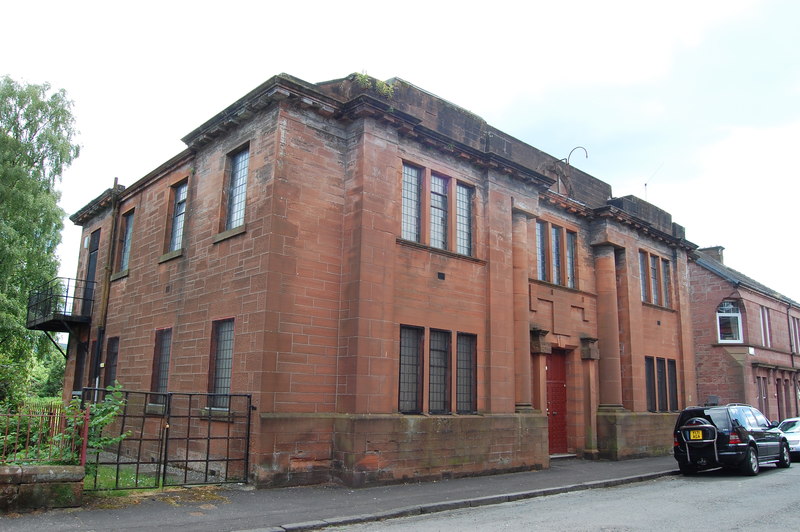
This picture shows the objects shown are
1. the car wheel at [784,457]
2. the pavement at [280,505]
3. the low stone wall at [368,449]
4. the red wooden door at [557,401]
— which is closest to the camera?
the pavement at [280,505]

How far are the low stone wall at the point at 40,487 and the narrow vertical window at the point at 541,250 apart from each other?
44.4ft

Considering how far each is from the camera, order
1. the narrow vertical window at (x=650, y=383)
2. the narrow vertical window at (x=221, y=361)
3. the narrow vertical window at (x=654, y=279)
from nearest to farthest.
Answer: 1. the narrow vertical window at (x=221, y=361)
2. the narrow vertical window at (x=650, y=383)
3. the narrow vertical window at (x=654, y=279)

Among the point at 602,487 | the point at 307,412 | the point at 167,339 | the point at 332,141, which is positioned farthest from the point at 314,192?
the point at 602,487

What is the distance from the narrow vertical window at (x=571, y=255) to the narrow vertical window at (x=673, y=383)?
19.7ft

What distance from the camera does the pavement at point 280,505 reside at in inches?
321

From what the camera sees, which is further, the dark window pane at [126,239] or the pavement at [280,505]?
the dark window pane at [126,239]

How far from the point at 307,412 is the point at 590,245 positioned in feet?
41.3

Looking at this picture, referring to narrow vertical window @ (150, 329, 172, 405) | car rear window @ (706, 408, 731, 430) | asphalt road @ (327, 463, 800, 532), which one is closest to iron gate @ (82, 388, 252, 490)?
narrow vertical window @ (150, 329, 172, 405)

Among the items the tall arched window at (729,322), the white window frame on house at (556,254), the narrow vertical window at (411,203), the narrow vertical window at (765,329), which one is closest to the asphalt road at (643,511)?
the narrow vertical window at (411,203)

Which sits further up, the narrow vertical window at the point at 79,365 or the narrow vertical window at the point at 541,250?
the narrow vertical window at the point at 541,250

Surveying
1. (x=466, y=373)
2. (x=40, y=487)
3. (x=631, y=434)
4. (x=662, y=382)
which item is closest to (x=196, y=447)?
(x=40, y=487)

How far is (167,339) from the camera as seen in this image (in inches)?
604

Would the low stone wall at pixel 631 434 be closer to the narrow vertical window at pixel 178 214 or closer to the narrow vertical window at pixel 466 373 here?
the narrow vertical window at pixel 466 373

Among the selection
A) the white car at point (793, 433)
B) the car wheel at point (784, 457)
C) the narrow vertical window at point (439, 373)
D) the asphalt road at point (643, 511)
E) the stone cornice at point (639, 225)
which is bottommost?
the asphalt road at point (643, 511)
